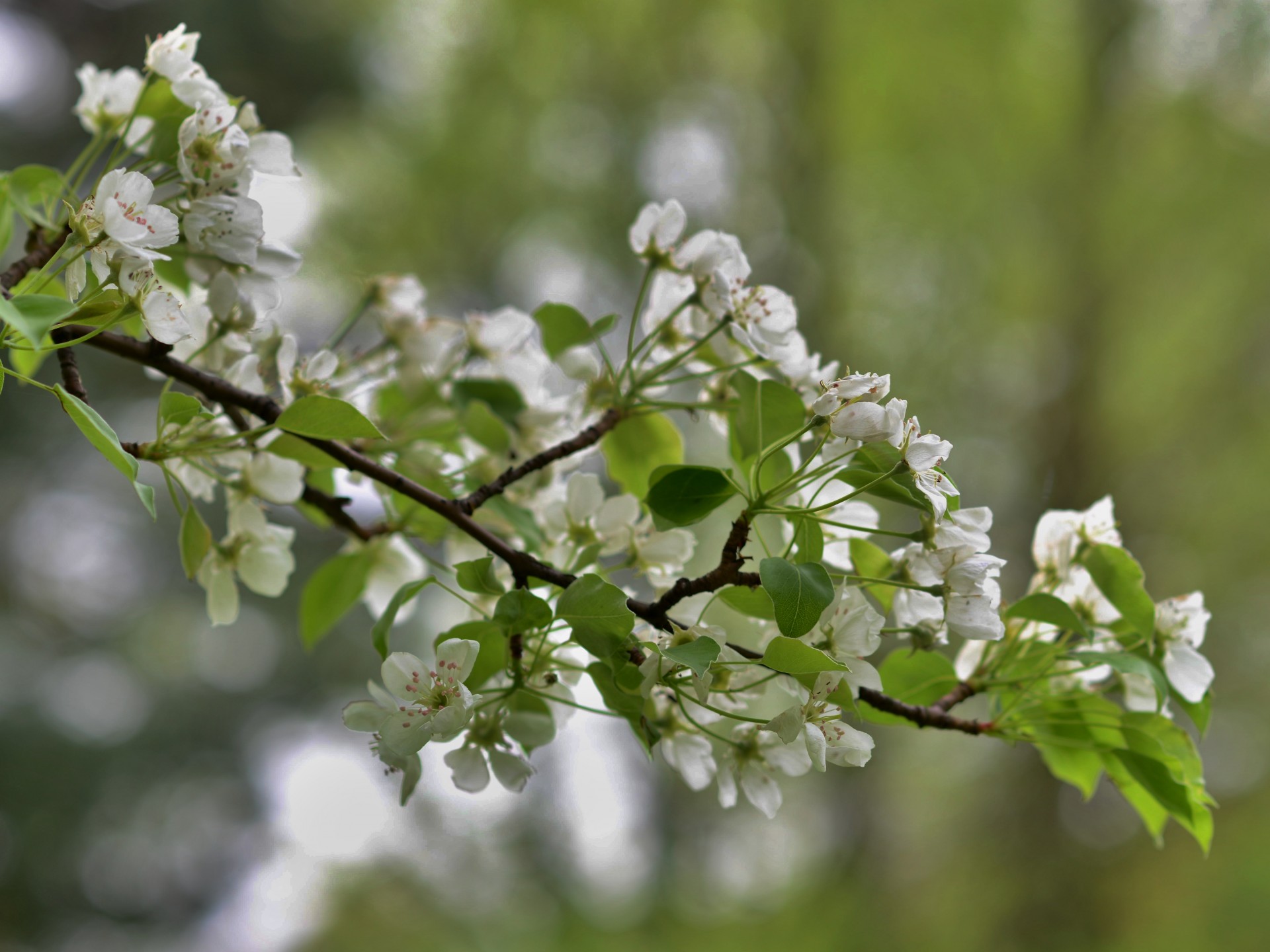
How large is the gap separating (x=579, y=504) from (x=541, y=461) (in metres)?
0.03

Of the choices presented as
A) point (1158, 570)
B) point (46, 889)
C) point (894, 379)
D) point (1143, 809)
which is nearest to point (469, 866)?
point (46, 889)

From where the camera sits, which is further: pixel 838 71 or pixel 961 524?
pixel 838 71

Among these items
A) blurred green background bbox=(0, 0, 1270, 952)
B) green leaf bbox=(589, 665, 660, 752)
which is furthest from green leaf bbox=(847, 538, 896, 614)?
blurred green background bbox=(0, 0, 1270, 952)

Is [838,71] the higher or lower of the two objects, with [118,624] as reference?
higher

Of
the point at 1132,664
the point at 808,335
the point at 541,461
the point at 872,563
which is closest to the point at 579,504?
the point at 541,461

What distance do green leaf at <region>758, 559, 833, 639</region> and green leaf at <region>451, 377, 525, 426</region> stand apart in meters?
0.23

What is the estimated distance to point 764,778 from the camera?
1.16 feet

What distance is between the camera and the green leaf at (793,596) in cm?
29

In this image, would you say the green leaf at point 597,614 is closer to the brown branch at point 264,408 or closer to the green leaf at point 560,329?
the brown branch at point 264,408

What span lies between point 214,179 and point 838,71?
270cm

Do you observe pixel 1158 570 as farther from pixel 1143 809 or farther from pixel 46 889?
pixel 46 889

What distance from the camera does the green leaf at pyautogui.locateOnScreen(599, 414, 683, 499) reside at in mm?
463

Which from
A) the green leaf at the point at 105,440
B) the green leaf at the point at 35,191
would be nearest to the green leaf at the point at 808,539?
the green leaf at the point at 105,440

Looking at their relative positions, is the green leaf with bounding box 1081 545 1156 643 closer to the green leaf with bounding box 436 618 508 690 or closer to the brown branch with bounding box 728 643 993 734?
the brown branch with bounding box 728 643 993 734
